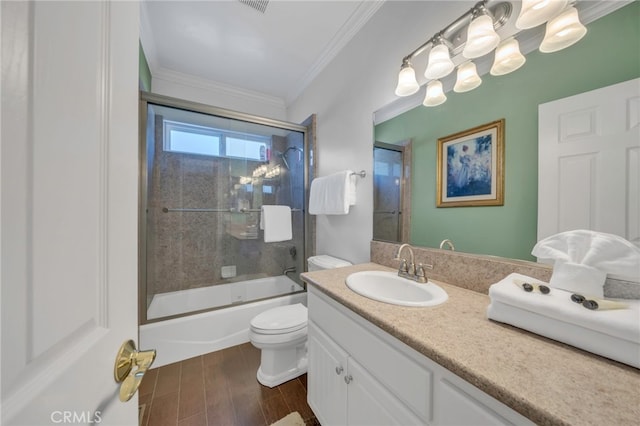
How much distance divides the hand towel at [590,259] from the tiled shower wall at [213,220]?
78.7 inches

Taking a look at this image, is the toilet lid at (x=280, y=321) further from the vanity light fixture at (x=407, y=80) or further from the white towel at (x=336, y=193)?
the vanity light fixture at (x=407, y=80)

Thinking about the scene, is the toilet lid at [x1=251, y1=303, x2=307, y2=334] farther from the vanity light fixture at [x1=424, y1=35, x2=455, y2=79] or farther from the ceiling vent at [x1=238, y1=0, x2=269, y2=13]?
the ceiling vent at [x1=238, y1=0, x2=269, y2=13]

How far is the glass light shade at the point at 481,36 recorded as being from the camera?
0.90 m

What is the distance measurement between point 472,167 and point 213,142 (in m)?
2.34

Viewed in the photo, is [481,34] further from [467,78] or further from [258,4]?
[258,4]

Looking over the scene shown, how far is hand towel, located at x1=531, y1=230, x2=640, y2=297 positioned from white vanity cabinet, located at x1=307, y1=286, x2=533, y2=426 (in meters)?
0.48

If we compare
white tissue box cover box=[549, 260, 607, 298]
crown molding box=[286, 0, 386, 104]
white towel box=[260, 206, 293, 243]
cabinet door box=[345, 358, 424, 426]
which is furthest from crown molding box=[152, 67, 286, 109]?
white tissue box cover box=[549, 260, 607, 298]

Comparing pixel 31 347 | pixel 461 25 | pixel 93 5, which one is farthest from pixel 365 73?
pixel 31 347

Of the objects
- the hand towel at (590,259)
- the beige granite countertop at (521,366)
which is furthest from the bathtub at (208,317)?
the hand towel at (590,259)

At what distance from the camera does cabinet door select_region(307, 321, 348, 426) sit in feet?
3.13

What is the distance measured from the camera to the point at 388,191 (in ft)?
4.78

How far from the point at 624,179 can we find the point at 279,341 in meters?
1.69

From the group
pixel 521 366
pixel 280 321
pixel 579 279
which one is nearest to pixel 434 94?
pixel 579 279

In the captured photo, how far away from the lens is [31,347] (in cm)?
25
